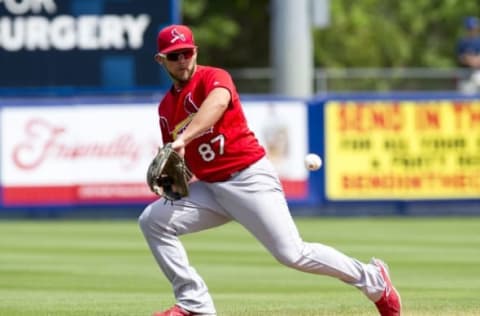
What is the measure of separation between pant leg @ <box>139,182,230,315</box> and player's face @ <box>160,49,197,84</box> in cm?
72

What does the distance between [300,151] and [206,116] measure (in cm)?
1178

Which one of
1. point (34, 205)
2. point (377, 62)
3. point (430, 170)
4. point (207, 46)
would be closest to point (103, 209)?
point (34, 205)

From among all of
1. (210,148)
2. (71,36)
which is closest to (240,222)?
(210,148)

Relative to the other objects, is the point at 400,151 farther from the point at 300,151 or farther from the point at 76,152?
the point at 76,152

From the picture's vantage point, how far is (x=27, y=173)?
65.1 feet

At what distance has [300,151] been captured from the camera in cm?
2031

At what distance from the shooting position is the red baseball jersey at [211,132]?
8.84 meters

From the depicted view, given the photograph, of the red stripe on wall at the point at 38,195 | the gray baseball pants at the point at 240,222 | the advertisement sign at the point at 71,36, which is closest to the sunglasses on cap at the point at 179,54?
the gray baseball pants at the point at 240,222

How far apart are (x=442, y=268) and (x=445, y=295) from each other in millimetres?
2317

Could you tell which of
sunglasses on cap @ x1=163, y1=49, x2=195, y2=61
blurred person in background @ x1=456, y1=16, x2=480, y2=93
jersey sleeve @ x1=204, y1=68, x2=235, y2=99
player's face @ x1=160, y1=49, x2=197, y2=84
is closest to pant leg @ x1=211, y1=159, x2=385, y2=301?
jersey sleeve @ x1=204, y1=68, x2=235, y2=99

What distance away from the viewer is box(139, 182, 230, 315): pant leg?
897 cm

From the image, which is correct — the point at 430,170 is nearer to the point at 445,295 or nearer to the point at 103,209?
the point at 103,209

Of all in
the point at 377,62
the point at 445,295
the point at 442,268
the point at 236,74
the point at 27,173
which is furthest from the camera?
the point at 377,62

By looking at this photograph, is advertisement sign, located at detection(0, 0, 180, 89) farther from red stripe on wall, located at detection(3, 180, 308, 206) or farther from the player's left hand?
the player's left hand
